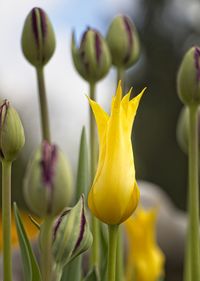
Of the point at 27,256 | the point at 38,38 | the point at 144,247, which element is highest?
the point at 38,38

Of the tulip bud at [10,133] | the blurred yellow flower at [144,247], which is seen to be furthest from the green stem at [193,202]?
the blurred yellow flower at [144,247]

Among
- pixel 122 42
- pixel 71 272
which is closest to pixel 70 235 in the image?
pixel 71 272

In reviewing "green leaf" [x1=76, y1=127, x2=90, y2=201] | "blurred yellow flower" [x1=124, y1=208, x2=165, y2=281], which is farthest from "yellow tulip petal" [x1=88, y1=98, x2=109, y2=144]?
"blurred yellow flower" [x1=124, y1=208, x2=165, y2=281]

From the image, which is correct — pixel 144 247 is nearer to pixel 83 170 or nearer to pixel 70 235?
pixel 83 170

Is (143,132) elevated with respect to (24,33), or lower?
lower

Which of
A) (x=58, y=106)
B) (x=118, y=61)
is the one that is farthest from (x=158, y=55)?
(x=118, y=61)

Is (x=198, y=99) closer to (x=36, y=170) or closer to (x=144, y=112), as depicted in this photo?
(x=36, y=170)

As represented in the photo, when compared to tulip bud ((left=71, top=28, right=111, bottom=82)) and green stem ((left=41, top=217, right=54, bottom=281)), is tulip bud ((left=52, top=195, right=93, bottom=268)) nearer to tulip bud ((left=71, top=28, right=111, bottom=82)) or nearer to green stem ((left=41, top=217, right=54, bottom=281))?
green stem ((left=41, top=217, right=54, bottom=281))
